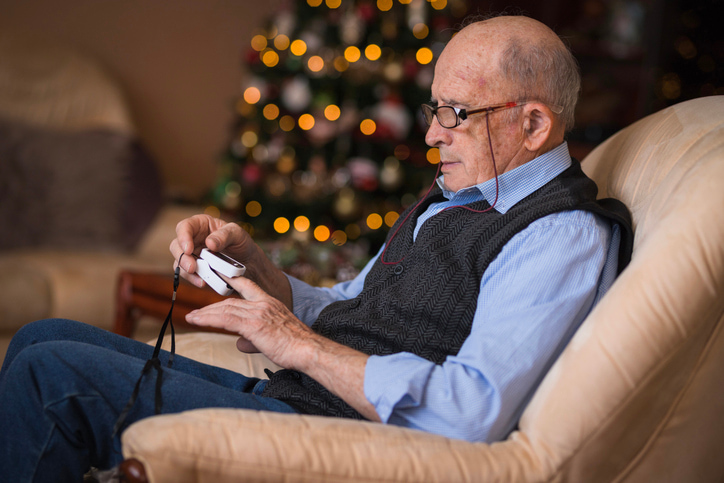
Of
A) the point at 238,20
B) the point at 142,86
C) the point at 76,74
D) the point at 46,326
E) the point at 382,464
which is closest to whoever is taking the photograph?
the point at 382,464

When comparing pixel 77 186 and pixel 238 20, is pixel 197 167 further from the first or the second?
pixel 77 186

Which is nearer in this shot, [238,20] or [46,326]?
[46,326]

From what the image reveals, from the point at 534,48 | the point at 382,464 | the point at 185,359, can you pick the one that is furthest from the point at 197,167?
the point at 382,464

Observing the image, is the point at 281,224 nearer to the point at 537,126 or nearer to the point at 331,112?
the point at 331,112

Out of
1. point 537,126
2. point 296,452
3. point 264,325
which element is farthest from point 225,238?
point 537,126

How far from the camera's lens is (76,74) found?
116 inches

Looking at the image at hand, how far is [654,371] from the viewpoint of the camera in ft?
2.62

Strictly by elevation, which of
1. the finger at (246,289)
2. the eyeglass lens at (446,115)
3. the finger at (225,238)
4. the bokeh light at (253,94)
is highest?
the bokeh light at (253,94)

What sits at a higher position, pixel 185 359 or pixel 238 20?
pixel 238 20

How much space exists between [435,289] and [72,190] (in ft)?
7.37

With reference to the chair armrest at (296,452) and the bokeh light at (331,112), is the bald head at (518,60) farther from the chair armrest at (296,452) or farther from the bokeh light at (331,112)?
the bokeh light at (331,112)

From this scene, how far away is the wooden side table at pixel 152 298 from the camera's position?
183cm

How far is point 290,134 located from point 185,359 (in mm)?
2307

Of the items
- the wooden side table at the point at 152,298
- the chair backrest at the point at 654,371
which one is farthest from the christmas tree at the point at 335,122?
the chair backrest at the point at 654,371
